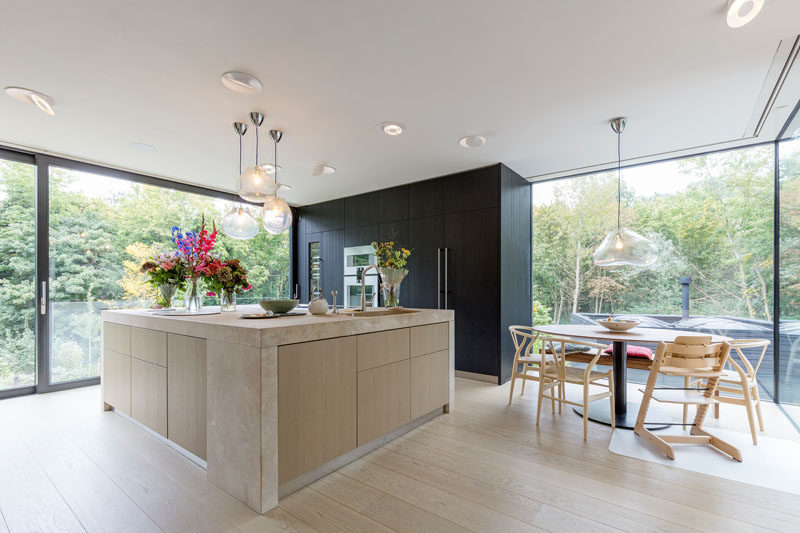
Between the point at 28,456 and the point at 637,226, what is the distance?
6054 mm

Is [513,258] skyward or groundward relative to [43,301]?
skyward

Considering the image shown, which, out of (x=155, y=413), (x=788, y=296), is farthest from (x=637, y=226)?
(x=155, y=413)

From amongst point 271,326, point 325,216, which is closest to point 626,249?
point 271,326

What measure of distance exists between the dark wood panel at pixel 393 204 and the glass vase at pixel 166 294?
296 centimetres

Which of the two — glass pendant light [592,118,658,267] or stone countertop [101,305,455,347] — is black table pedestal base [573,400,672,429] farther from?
stone countertop [101,305,455,347]

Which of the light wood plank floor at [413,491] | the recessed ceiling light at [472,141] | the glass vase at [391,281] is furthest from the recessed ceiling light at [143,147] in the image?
the recessed ceiling light at [472,141]

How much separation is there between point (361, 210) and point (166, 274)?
3130 millimetres

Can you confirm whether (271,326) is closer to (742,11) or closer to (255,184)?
(255,184)

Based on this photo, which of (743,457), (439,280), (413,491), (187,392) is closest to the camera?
(413,491)

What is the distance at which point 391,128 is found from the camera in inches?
128

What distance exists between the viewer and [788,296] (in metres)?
3.01

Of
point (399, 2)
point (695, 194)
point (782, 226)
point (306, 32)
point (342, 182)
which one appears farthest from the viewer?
point (342, 182)

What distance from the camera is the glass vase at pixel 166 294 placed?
2.97 meters

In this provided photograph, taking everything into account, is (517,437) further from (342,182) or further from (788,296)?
(342,182)
